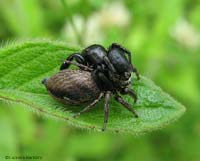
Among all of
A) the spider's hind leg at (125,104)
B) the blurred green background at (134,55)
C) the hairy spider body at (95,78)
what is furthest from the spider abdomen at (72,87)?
the blurred green background at (134,55)

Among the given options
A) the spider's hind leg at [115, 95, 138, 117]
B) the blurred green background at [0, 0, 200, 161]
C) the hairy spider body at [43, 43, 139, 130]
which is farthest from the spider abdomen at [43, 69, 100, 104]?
the blurred green background at [0, 0, 200, 161]

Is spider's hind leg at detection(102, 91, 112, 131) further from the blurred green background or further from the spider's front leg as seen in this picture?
the blurred green background

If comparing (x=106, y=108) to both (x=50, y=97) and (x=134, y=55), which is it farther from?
(x=134, y=55)

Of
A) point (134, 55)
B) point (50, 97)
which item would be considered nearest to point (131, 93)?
point (50, 97)

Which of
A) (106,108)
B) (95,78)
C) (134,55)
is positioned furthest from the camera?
(134,55)

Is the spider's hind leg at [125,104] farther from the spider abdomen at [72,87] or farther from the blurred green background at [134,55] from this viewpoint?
the blurred green background at [134,55]

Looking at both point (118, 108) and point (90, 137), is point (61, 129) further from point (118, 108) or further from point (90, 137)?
point (118, 108)
